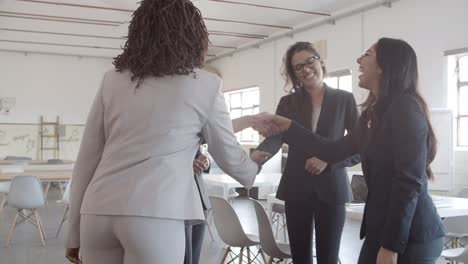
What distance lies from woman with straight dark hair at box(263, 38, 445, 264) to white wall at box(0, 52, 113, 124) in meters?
12.4

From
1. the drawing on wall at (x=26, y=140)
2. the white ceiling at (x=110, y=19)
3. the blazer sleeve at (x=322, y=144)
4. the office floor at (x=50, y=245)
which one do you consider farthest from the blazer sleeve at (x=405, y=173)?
the drawing on wall at (x=26, y=140)

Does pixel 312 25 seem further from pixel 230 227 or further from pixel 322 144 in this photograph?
pixel 322 144

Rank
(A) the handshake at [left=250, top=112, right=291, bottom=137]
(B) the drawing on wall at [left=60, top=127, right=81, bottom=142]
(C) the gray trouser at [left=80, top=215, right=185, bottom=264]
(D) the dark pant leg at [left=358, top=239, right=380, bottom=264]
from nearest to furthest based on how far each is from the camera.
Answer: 1. (C) the gray trouser at [left=80, top=215, right=185, bottom=264]
2. (D) the dark pant leg at [left=358, top=239, right=380, bottom=264]
3. (A) the handshake at [left=250, top=112, right=291, bottom=137]
4. (B) the drawing on wall at [left=60, top=127, right=81, bottom=142]

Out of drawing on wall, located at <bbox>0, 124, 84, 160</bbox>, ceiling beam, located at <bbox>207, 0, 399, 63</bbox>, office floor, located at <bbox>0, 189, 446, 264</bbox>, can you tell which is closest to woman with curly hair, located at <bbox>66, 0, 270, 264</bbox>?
office floor, located at <bbox>0, 189, 446, 264</bbox>

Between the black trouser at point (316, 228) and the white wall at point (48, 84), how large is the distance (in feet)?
39.1

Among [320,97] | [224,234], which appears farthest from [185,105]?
[224,234]

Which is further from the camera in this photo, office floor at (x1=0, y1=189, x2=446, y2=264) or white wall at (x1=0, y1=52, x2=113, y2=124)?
white wall at (x1=0, y1=52, x2=113, y2=124)

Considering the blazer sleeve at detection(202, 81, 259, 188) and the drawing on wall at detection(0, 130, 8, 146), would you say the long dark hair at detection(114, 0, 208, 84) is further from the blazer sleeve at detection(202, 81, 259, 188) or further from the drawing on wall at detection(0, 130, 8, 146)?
the drawing on wall at detection(0, 130, 8, 146)

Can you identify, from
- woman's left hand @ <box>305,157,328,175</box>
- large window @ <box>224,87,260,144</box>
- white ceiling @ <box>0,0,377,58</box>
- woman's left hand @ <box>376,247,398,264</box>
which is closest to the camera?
woman's left hand @ <box>376,247,398,264</box>

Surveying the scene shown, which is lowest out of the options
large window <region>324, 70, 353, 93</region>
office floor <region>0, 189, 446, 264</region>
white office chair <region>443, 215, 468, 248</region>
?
office floor <region>0, 189, 446, 264</region>

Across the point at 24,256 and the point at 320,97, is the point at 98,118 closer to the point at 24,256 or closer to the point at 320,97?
the point at 320,97

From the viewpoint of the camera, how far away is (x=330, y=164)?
2254 millimetres

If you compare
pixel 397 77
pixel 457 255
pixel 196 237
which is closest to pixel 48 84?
pixel 196 237

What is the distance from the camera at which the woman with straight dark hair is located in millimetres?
1623
